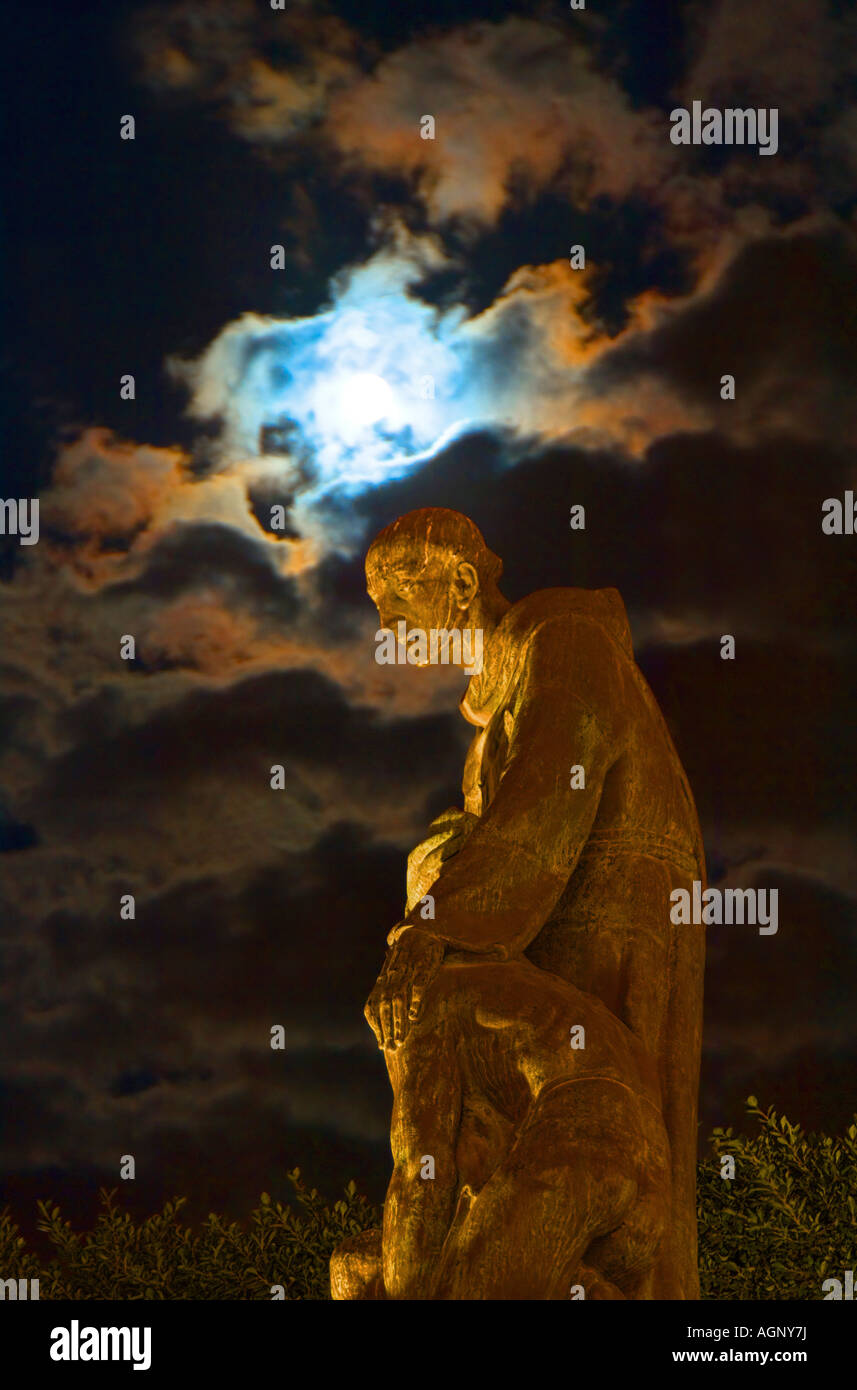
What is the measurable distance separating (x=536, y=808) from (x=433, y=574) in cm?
116

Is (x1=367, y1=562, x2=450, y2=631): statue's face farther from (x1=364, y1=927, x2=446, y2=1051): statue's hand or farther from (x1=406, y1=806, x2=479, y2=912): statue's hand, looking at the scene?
(x1=364, y1=927, x2=446, y2=1051): statue's hand

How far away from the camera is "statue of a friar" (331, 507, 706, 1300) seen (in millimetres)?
4680

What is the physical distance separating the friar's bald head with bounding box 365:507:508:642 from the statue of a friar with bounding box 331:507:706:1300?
0.82 ft

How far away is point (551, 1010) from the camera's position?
16.2 feet

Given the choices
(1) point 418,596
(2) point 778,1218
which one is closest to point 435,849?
(1) point 418,596

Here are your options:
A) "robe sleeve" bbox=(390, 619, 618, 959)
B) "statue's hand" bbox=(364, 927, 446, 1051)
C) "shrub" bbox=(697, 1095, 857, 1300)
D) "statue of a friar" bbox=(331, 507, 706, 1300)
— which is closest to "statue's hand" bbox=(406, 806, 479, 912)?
"statue of a friar" bbox=(331, 507, 706, 1300)

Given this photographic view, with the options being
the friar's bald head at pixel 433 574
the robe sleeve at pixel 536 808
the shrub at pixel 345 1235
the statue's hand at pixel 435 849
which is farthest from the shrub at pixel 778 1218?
the robe sleeve at pixel 536 808

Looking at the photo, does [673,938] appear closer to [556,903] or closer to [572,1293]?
[556,903]

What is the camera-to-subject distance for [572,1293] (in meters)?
4.63

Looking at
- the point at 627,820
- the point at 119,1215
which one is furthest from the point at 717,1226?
the point at 627,820

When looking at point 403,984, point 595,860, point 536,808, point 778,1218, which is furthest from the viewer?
point 778,1218

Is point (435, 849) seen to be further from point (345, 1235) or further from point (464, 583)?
point (345, 1235)

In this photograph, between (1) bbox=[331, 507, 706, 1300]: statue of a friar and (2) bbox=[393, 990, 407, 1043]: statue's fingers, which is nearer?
(1) bbox=[331, 507, 706, 1300]: statue of a friar

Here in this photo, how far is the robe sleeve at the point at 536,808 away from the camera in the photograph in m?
5.09
